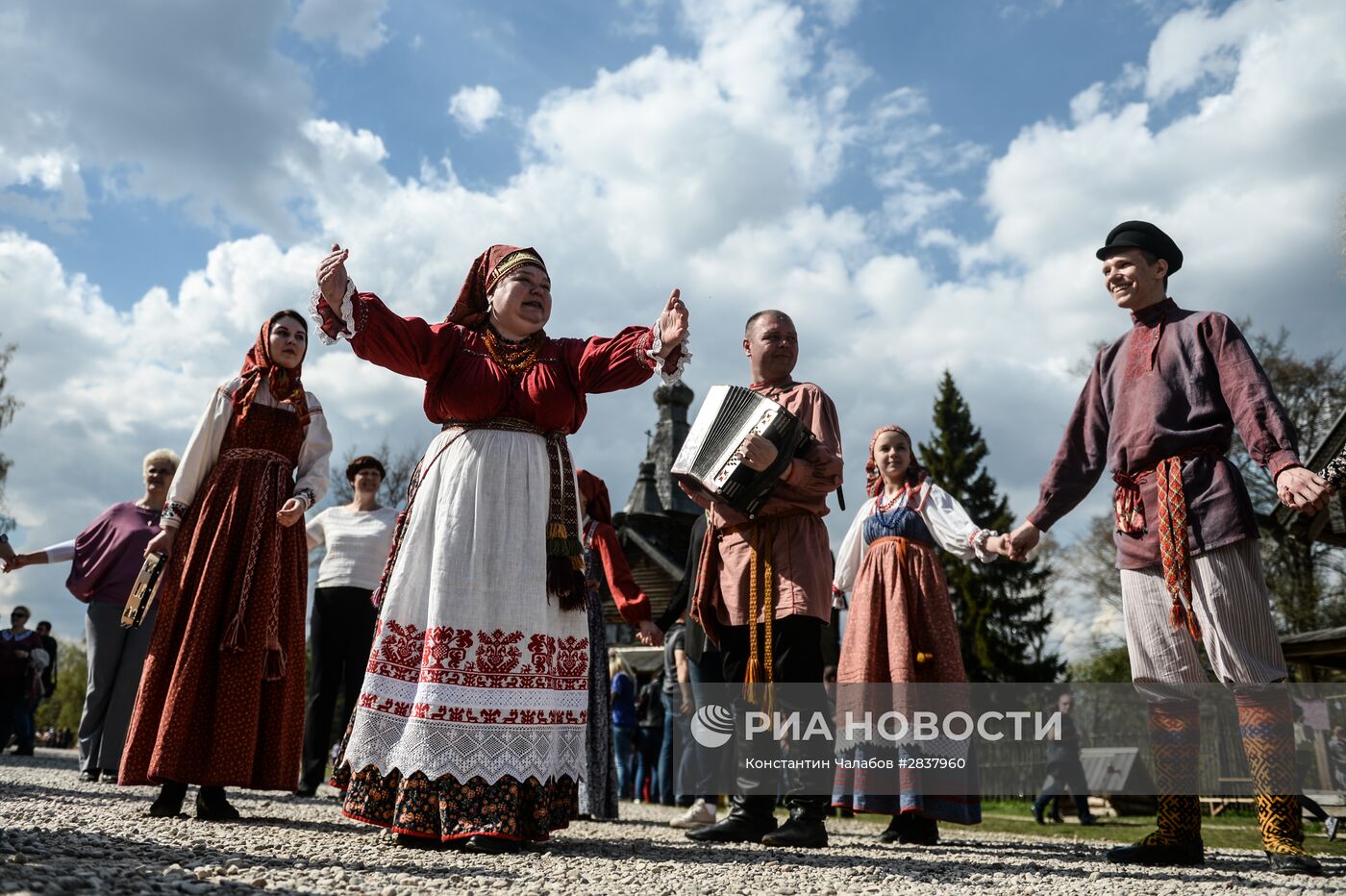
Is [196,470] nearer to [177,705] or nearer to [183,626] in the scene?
[183,626]

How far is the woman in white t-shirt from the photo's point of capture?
22.0ft

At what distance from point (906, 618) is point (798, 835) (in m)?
1.48

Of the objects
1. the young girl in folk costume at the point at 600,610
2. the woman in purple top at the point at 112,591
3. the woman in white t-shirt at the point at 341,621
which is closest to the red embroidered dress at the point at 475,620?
the young girl in folk costume at the point at 600,610

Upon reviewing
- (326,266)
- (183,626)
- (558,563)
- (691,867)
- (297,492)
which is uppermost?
(326,266)

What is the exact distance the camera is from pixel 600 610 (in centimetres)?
650

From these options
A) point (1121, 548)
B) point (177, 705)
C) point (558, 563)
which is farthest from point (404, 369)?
point (1121, 548)

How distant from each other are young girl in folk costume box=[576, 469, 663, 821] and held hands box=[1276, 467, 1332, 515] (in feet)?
10.7

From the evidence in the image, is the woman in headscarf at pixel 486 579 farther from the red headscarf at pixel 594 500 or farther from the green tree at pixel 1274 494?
the green tree at pixel 1274 494

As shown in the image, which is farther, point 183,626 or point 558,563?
point 183,626

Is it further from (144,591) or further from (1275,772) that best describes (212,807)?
(1275,772)

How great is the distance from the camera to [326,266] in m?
3.70

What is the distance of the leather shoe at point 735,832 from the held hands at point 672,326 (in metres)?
2.10

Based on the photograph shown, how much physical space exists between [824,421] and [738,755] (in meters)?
1.64

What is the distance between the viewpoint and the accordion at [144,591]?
4320mm
